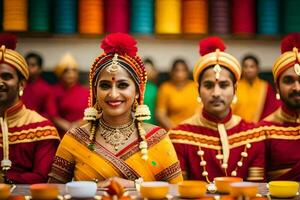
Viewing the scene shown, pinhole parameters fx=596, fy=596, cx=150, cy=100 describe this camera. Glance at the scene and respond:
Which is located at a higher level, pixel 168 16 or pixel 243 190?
pixel 168 16

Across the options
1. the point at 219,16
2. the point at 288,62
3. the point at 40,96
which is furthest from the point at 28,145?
the point at 219,16

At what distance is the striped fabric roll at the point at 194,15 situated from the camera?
5.59m

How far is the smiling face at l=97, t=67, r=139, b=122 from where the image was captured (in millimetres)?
2676

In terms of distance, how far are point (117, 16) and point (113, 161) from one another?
125 inches

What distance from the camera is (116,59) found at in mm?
2719

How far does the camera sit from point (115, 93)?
266cm

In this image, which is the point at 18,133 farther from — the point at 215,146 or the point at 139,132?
the point at 215,146

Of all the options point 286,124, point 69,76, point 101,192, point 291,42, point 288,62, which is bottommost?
point 101,192

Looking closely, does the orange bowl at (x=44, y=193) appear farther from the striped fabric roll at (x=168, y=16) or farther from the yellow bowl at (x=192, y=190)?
the striped fabric roll at (x=168, y=16)

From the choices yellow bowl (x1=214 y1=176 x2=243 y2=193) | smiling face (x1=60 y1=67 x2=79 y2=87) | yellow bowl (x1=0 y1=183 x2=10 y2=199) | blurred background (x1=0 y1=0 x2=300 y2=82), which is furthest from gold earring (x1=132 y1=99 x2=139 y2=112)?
blurred background (x1=0 y1=0 x2=300 y2=82)

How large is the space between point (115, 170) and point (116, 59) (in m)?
0.50

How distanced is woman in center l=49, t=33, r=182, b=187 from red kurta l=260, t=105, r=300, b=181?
0.59 metres

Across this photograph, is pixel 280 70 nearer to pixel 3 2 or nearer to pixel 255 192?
pixel 255 192

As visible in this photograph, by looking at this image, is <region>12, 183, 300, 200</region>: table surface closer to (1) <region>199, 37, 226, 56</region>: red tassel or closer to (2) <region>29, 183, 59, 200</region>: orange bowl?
(2) <region>29, 183, 59, 200</region>: orange bowl
